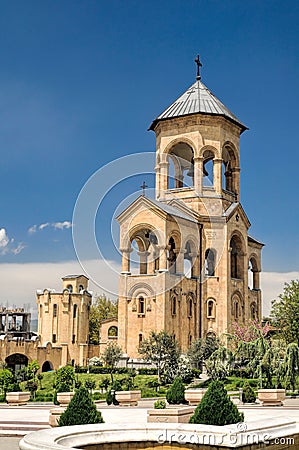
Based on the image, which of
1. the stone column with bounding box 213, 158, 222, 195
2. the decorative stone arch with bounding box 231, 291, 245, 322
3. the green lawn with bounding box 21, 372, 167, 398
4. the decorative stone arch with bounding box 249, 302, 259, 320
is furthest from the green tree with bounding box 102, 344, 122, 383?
the stone column with bounding box 213, 158, 222, 195

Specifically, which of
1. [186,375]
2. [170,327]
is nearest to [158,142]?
[170,327]

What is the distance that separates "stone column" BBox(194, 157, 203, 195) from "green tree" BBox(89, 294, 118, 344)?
799 inches

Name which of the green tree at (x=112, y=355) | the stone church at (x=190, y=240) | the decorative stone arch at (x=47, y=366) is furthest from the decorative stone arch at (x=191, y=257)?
the decorative stone arch at (x=47, y=366)

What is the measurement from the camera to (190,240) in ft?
133

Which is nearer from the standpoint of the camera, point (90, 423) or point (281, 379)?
point (90, 423)

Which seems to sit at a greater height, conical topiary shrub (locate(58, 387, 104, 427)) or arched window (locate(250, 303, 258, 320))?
arched window (locate(250, 303, 258, 320))

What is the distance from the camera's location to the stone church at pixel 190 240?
1499 inches

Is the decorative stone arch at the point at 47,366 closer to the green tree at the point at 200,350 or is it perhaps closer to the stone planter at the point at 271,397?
the green tree at the point at 200,350

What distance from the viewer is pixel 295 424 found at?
13.1 metres

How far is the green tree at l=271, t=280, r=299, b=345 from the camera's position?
3847 cm

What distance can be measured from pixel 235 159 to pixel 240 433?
1357 inches

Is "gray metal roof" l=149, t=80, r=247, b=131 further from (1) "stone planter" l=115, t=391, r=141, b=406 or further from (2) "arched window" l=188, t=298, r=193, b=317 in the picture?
(1) "stone planter" l=115, t=391, r=141, b=406

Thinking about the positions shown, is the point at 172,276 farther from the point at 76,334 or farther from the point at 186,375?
the point at 76,334

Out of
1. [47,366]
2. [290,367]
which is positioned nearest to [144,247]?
[47,366]
